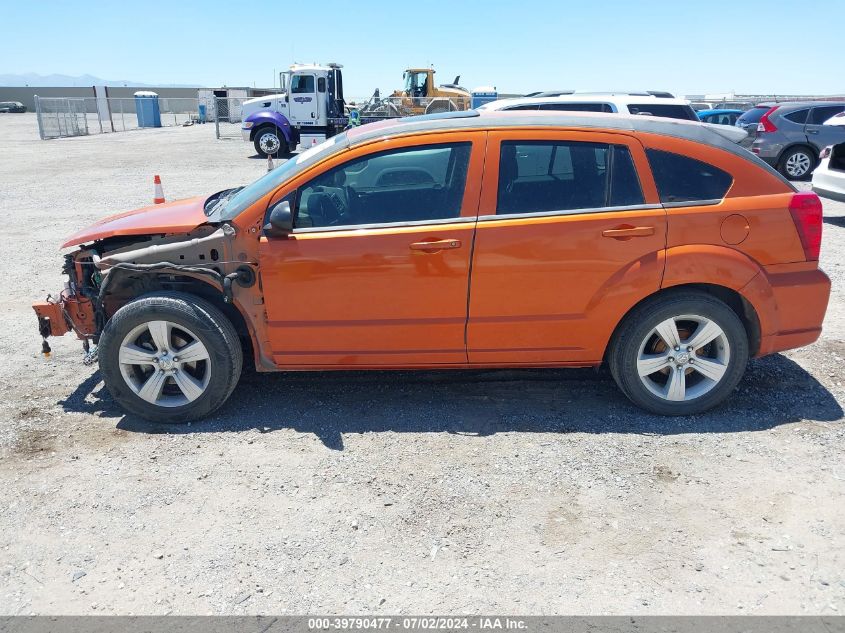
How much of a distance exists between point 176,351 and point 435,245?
5.70 feet

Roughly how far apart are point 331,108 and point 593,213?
69.7 feet

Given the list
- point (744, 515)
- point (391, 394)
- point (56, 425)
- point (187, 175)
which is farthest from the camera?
point (187, 175)

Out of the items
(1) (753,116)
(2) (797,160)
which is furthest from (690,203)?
(1) (753,116)

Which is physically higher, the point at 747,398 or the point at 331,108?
the point at 331,108

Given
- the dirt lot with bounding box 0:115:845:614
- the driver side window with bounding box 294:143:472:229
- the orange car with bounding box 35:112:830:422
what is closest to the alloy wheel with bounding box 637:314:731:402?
the orange car with bounding box 35:112:830:422

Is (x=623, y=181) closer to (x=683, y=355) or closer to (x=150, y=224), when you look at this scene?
(x=683, y=355)

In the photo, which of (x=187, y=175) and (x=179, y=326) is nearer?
(x=179, y=326)

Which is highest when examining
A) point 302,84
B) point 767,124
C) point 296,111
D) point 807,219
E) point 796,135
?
point 302,84

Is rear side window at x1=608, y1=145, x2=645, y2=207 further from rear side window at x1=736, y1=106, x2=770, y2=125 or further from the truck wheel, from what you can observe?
the truck wheel

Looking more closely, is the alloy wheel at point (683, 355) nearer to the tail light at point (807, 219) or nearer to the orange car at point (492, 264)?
the orange car at point (492, 264)

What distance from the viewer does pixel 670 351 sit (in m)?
4.12

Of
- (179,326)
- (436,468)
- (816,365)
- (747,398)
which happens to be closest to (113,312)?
(179,326)

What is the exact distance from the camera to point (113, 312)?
440 cm

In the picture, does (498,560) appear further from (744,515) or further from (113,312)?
(113,312)
